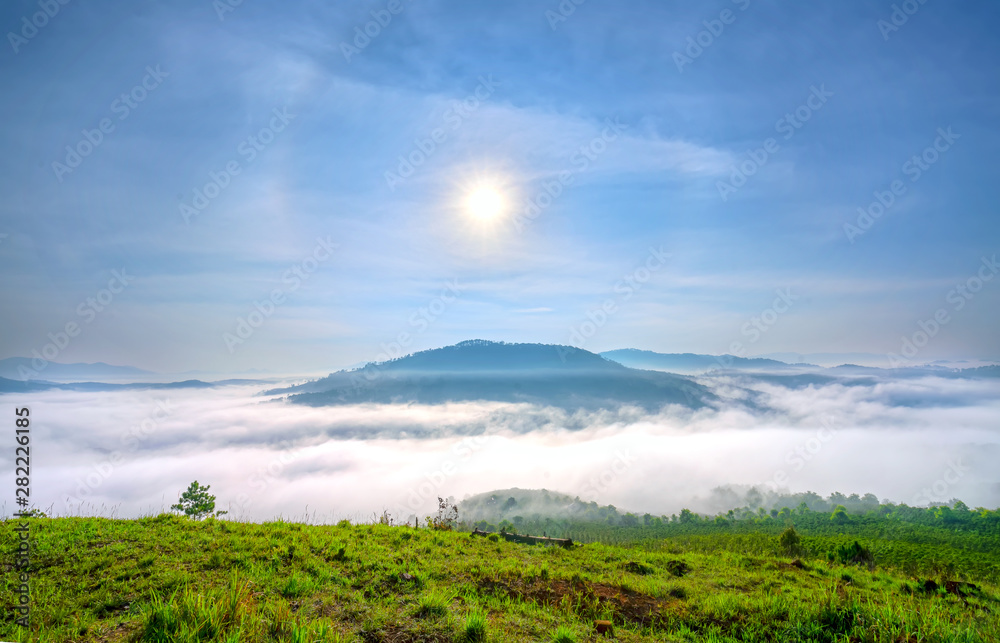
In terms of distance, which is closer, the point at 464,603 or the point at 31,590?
the point at 31,590

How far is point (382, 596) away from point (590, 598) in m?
4.67

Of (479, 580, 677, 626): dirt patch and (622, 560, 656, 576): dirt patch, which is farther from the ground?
(479, 580, 677, 626): dirt patch

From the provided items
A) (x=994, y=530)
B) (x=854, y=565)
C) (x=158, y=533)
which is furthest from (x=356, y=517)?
(x=994, y=530)

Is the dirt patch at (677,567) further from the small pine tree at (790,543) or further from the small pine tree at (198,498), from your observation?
the small pine tree at (198,498)

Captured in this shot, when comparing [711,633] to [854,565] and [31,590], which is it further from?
[854,565]

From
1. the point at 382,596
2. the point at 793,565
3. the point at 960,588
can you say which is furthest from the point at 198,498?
the point at 960,588

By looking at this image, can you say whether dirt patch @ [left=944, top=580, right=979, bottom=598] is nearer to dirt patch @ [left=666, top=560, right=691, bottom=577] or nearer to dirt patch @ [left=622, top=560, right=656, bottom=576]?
dirt patch @ [left=666, top=560, right=691, bottom=577]

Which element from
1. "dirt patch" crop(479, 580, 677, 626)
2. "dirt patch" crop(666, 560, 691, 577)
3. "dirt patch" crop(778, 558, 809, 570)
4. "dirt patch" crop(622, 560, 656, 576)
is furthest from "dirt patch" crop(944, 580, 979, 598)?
"dirt patch" crop(479, 580, 677, 626)

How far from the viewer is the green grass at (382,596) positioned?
6.75 meters

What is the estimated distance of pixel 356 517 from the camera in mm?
19656

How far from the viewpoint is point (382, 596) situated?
30.1 feet

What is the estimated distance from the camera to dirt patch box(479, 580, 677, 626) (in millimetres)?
9117

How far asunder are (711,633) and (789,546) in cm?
2359

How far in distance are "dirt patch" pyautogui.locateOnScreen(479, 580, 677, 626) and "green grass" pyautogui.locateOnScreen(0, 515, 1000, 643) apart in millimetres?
52
